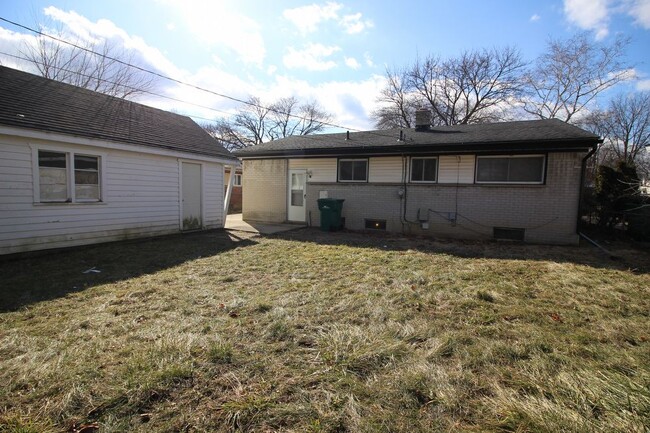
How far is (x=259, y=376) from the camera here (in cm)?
262

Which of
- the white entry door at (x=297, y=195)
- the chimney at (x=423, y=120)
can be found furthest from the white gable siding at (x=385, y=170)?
the chimney at (x=423, y=120)

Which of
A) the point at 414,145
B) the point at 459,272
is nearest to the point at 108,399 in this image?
the point at 459,272

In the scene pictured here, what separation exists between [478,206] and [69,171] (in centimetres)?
1101

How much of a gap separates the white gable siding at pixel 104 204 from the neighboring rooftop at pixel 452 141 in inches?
150

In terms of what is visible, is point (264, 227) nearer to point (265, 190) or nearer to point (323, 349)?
point (265, 190)

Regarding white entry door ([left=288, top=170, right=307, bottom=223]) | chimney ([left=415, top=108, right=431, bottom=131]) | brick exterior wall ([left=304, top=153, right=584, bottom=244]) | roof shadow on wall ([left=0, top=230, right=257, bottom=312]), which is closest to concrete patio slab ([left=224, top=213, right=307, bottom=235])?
white entry door ([left=288, top=170, right=307, bottom=223])

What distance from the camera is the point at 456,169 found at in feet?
34.4

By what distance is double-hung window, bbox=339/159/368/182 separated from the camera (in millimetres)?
12023

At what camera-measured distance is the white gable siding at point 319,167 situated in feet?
41.0

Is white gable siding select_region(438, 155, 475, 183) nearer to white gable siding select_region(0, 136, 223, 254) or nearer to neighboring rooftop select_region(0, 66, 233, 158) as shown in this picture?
neighboring rooftop select_region(0, 66, 233, 158)

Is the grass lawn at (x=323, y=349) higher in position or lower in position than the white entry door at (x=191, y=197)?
lower

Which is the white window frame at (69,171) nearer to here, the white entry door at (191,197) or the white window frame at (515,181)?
the white entry door at (191,197)

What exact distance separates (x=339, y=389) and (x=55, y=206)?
811 cm

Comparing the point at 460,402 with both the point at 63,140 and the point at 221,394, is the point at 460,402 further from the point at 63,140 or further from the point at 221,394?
the point at 63,140
